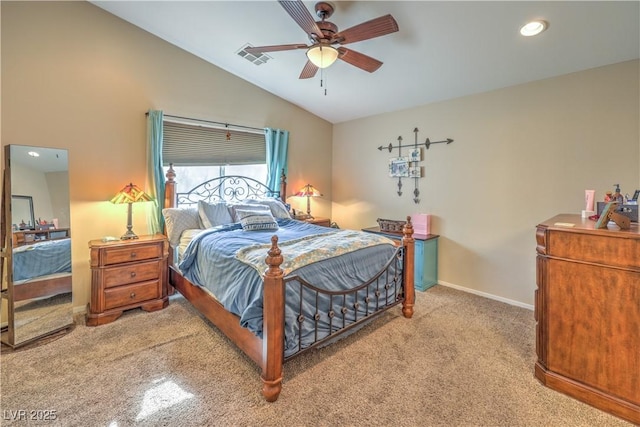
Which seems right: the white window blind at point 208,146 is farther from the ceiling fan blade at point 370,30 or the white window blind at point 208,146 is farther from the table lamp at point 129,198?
the ceiling fan blade at point 370,30

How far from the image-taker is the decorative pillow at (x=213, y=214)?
3.52 meters

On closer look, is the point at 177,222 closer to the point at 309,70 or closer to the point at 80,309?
the point at 80,309

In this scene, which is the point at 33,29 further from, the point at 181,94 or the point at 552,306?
the point at 552,306

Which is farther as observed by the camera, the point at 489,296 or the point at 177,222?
the point at 489,296

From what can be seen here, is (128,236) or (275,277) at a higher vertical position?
(128,236)

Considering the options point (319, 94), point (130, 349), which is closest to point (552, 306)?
point (130, 349)

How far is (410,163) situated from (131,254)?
359 cm

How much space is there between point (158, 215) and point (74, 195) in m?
0.80

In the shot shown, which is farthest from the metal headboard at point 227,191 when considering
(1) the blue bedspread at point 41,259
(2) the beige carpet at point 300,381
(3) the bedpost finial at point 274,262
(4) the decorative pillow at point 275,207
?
(3) the bedpost finial at point 274,262

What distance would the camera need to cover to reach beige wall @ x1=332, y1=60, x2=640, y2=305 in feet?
8.99

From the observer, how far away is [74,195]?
3033 mm

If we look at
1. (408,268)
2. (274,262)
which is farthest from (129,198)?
(408,268)

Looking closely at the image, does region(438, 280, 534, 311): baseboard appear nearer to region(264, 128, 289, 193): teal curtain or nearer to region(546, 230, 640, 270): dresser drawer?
region(546, 230, 640, 270): dresser drawer

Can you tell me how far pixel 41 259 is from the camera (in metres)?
2.74
